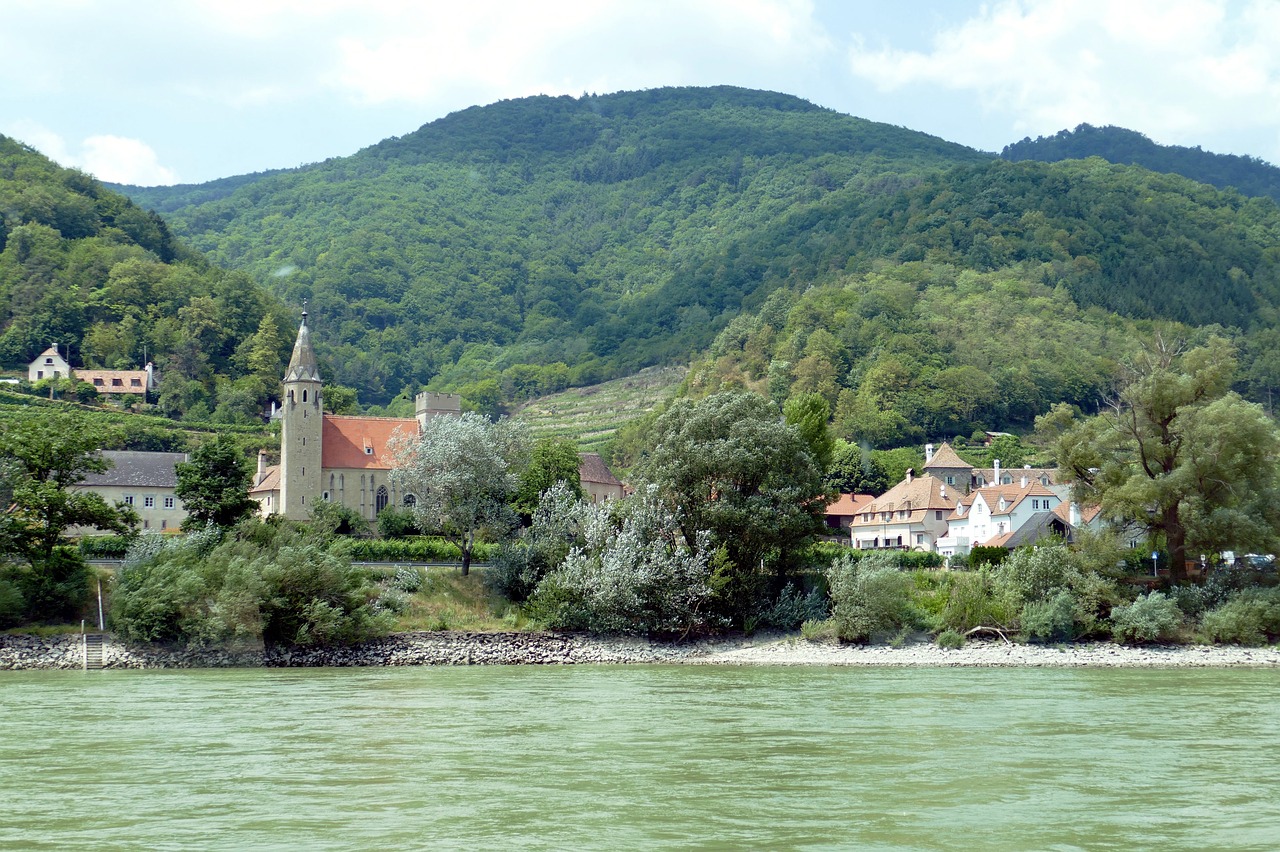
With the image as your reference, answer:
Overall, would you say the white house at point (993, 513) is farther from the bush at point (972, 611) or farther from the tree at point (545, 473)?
the tree at point (545, 473)

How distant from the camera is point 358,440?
73.4 meters

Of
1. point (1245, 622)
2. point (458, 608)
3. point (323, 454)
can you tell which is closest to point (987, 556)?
point (1245, 622)

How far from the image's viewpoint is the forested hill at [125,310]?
119875 mm

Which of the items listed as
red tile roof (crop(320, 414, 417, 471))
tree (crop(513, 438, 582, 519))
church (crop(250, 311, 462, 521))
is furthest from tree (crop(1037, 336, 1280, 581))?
red tile roof (crop(320, 414, 417, 471))

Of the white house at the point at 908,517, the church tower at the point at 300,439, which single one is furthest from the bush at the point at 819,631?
the church tower at the point at 300,439

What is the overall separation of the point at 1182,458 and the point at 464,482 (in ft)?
100

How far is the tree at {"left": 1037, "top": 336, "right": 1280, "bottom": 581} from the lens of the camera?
171 feet

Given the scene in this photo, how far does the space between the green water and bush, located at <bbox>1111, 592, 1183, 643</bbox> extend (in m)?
11.2

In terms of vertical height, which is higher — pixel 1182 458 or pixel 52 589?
pixel 1182 458

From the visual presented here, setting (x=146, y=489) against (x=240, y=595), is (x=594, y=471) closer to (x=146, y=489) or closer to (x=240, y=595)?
(x=146, y=489)

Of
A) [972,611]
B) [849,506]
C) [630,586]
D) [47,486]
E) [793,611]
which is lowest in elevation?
[793,611]

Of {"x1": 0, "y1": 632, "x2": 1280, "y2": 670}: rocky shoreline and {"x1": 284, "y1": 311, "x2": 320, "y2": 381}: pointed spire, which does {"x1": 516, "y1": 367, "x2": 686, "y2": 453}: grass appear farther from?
{"x1": 0, "y1": 632, "x2": 1280, "y2": 670}: rocky shoreline

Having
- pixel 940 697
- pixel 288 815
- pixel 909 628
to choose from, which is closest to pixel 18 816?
pixel 288 815

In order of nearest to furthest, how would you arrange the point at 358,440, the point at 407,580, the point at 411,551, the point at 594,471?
the point at 407,580
the point at 411,551
the point at 358,440
the point at 594,471
